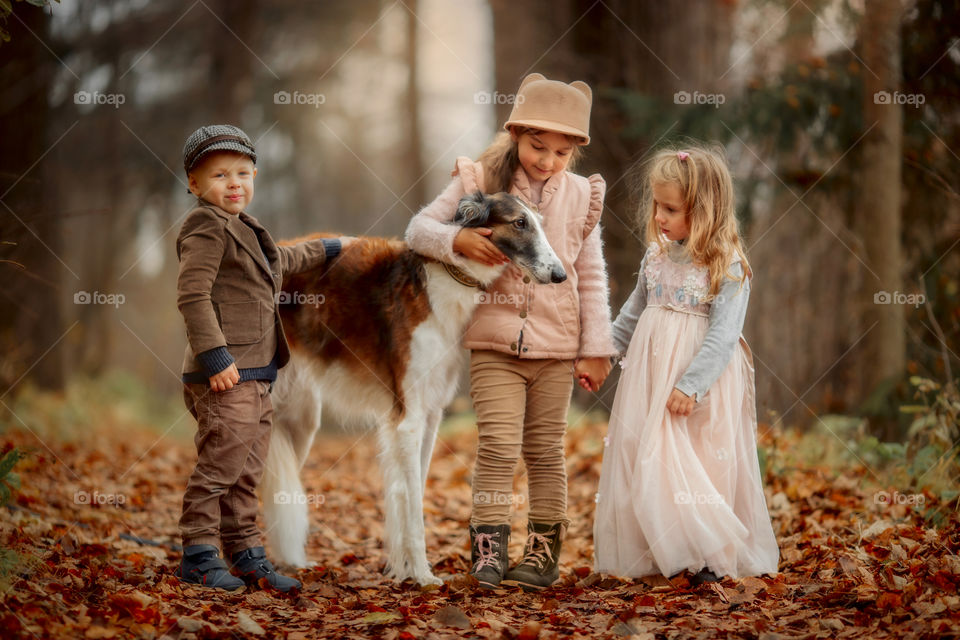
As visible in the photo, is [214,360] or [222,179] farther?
[222,179]

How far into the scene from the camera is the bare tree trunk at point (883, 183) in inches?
246

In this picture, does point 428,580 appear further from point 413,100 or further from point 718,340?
point 413,100

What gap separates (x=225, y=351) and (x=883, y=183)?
5235mm

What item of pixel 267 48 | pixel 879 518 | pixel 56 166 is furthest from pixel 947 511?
pixel 267 48

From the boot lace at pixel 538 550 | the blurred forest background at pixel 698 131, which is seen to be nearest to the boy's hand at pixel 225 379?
the blurred forest background at pixel 698 131

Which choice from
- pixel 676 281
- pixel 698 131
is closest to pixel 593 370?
pixel 676 281

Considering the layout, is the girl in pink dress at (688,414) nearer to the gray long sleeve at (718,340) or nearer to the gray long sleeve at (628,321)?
the gray long sleeve at (718,340)

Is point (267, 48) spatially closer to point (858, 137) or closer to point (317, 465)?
point (317, 465)

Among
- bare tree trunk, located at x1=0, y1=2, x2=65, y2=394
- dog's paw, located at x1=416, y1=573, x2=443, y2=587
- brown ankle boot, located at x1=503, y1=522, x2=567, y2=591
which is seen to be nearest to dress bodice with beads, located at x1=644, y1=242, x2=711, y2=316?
brown ankle boot, located at x1=503, y1=522, x2=567, y2=591

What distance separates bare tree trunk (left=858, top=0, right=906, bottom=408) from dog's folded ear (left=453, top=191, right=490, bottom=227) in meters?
3.97

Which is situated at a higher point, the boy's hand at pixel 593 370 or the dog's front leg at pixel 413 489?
the boy's hand at pixel 593 370

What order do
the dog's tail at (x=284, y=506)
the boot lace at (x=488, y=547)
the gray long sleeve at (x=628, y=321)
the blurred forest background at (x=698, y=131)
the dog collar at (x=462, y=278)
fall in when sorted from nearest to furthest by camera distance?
the boot lace at (x=488, y=547) → the dog collar at (x=462, y=278) → the gray long sleeve at (x=628, y=321) → the dog's tail at (x=284, y=506) → the blurred forest background at (x=698, y=131)

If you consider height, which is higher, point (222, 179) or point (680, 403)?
point (222, 179)

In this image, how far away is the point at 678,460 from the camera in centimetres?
363
